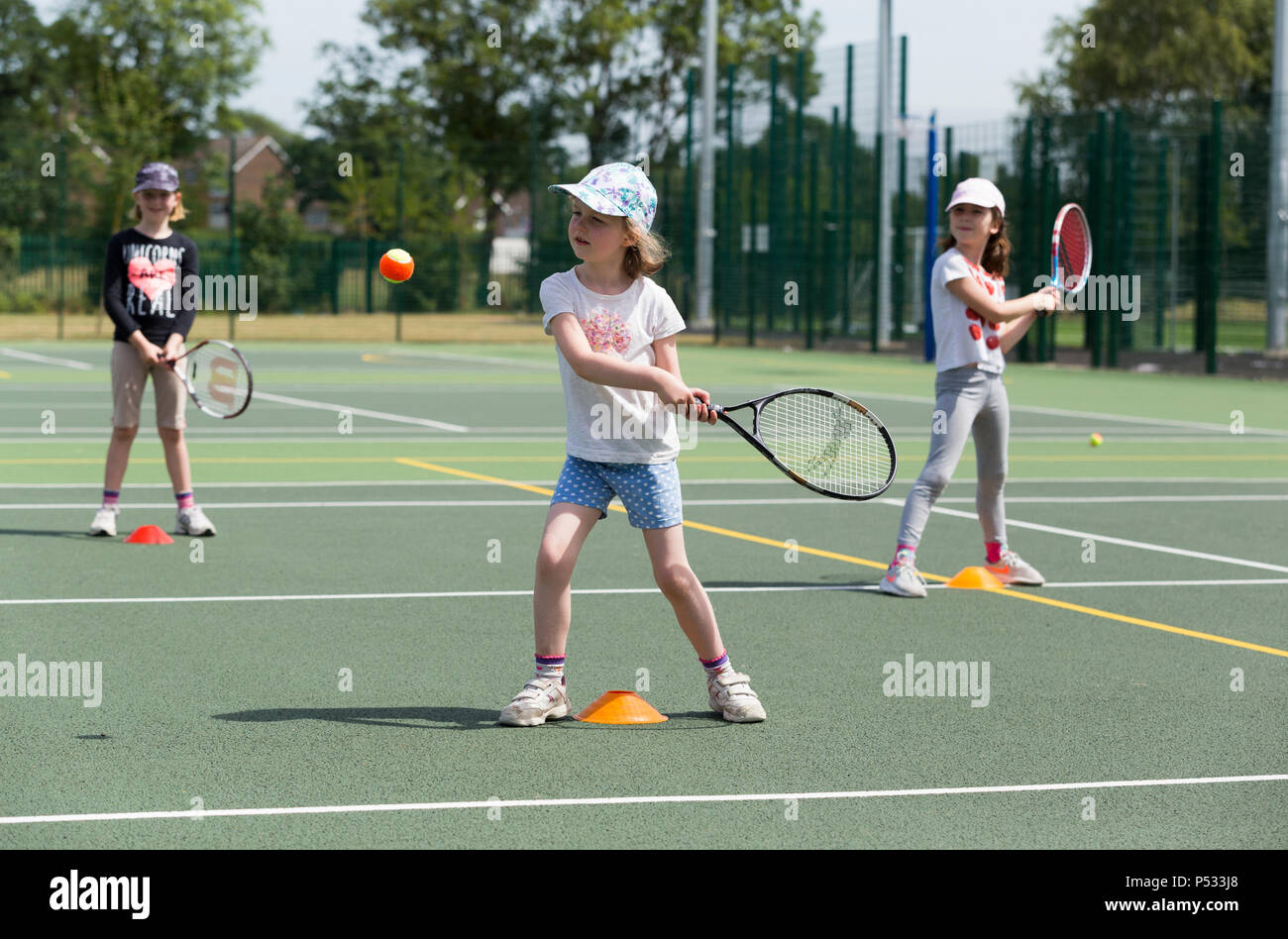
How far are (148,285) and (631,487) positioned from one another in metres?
4.83

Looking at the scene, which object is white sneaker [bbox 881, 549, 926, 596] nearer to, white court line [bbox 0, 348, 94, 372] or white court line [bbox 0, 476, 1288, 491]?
white court line [bbox 0, 476, 1288, 491]

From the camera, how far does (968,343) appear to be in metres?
8.23

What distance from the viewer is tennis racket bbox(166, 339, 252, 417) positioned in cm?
957

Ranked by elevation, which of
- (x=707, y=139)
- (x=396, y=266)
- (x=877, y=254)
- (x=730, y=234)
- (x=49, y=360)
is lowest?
(x=49, y=360)

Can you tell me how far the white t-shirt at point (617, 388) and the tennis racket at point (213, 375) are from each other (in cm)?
431

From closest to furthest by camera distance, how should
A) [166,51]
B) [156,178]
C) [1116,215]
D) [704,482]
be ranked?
[156,178]
[704,482]
[1116,215]
[166,51]

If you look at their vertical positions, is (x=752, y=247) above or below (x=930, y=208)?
below

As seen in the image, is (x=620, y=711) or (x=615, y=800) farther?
(x=620, y=711)

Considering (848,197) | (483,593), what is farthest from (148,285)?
(848,197)

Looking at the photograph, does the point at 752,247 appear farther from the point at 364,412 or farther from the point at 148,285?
the point at 148,285

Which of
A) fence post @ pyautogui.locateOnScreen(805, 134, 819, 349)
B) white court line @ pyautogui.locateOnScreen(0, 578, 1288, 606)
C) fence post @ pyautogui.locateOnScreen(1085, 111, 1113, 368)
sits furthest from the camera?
fence post @ pyautogui.locateOnScreen(805, 134, 819, 349)

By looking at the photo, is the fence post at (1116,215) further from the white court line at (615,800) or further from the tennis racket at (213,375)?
the white court line at (615,800)

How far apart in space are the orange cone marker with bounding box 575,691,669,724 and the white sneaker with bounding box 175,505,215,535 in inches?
177

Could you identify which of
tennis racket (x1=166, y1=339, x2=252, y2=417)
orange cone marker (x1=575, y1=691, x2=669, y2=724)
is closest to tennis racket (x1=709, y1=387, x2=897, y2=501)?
orange cone marker (x1=575, y1=691, x2=669, y2=724)
